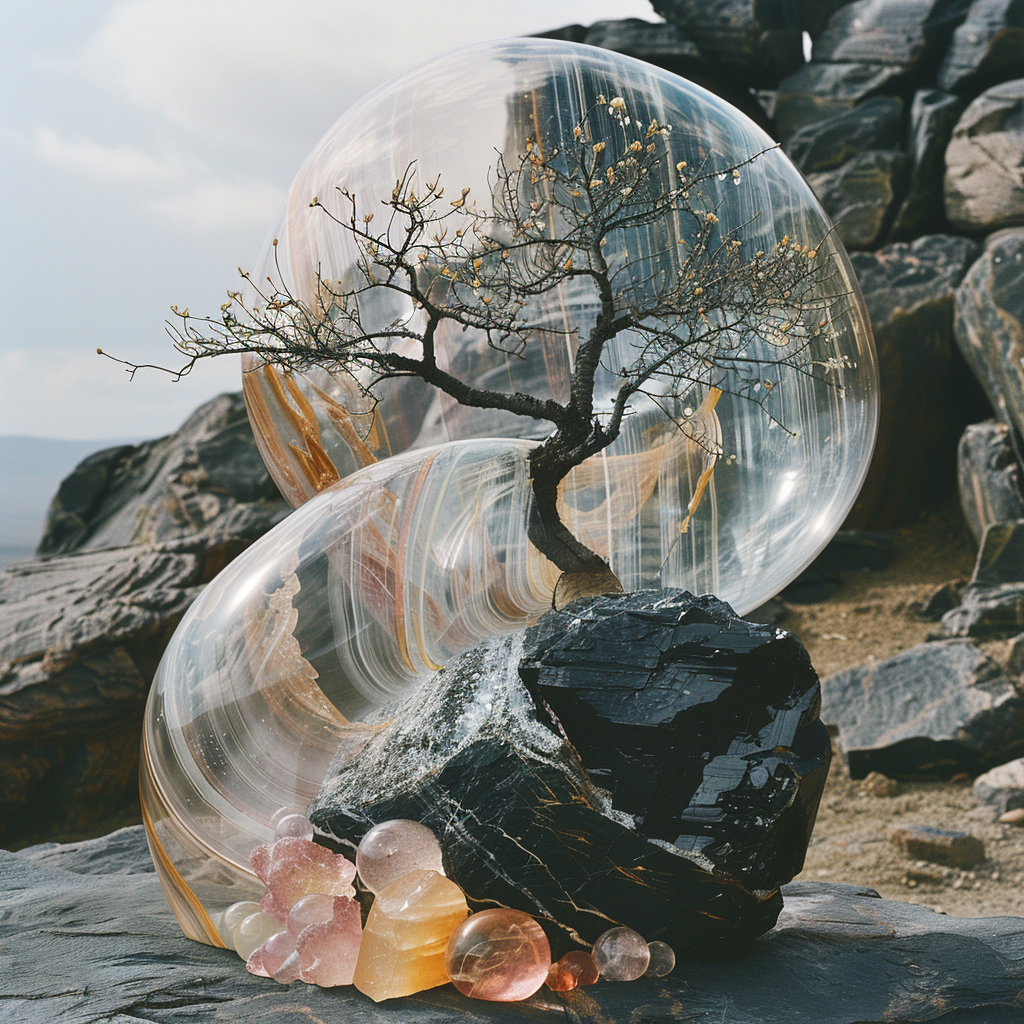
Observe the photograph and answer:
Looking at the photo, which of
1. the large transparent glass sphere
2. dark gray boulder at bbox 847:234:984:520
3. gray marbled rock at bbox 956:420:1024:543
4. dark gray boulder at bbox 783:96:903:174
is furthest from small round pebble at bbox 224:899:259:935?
dark gray boulder at bbox 783:96:903:174

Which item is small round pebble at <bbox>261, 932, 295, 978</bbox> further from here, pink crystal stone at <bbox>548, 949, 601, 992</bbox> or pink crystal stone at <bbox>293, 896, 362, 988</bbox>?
pink crystal stone at <bbox>548, 949, 601, 992</bbox>

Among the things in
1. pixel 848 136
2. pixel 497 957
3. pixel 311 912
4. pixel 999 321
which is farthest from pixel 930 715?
pixel 848 136

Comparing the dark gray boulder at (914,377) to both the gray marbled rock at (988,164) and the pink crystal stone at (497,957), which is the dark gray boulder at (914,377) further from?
the pink crystal stone at (497,957)

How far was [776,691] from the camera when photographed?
5.81 ft

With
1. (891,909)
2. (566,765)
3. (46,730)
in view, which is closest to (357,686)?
(566,765)

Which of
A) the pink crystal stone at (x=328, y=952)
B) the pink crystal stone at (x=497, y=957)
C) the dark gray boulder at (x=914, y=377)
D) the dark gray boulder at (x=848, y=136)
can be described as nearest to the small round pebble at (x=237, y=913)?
the pink crystal stone at (x=328, y=952)

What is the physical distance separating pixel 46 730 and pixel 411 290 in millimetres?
3385

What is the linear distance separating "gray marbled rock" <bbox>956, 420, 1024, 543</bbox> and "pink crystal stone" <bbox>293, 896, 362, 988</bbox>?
538cm

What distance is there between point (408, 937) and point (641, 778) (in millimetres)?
489

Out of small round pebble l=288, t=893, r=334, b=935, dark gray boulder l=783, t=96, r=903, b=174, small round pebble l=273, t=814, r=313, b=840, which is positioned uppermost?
dark gray boulder l=783, t=96, r=903, b=174

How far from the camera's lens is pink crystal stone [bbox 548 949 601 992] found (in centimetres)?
177

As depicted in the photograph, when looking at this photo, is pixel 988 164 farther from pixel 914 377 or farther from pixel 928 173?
pixel 914 377

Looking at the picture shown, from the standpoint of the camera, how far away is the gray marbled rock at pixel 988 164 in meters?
6.48

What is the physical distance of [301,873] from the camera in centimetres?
187
